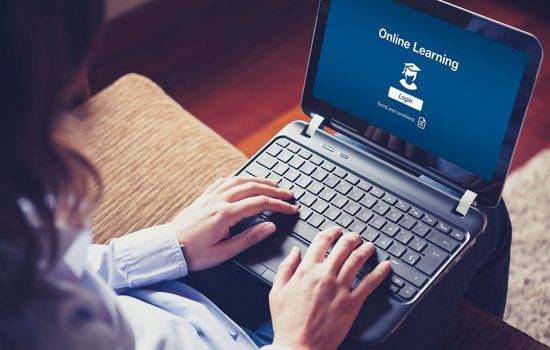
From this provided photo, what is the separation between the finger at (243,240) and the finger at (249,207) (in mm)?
19

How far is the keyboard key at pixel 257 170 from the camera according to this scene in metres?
0.95

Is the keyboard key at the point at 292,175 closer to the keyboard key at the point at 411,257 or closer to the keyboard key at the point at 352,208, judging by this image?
the keyboard key at the point at 352,208

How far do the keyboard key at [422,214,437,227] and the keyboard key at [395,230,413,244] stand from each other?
0.10ft

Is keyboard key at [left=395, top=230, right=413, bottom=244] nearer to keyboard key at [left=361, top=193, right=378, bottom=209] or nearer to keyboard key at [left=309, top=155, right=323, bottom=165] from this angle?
keyboard key at [left=361, top=193, right=378, bottom=209]

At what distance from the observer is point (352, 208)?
90 cm

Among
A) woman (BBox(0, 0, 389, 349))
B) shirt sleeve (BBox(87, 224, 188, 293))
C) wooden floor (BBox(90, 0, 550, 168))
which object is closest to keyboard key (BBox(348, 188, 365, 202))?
woman (BBox(0, 0, 389, 349))

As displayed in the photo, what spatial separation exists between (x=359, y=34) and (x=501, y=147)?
0.24 meters

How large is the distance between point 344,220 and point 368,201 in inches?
1.8

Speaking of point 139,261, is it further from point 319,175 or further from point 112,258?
point 319,175

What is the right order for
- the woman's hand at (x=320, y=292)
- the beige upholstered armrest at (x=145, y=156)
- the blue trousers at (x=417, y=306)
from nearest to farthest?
the woman's hand at (x=320, y=292) → the blue trousers at (x=417, y=306) → the beige upholstered armrest at (x=145, y=156)

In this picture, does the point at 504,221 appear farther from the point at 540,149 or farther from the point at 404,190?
the point at 540,149

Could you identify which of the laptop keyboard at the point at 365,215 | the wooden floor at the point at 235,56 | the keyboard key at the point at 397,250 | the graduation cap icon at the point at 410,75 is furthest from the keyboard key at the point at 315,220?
the wooden floor at the point at 235,56

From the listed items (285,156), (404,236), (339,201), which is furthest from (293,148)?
(404,236)

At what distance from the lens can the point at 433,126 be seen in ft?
2.97
